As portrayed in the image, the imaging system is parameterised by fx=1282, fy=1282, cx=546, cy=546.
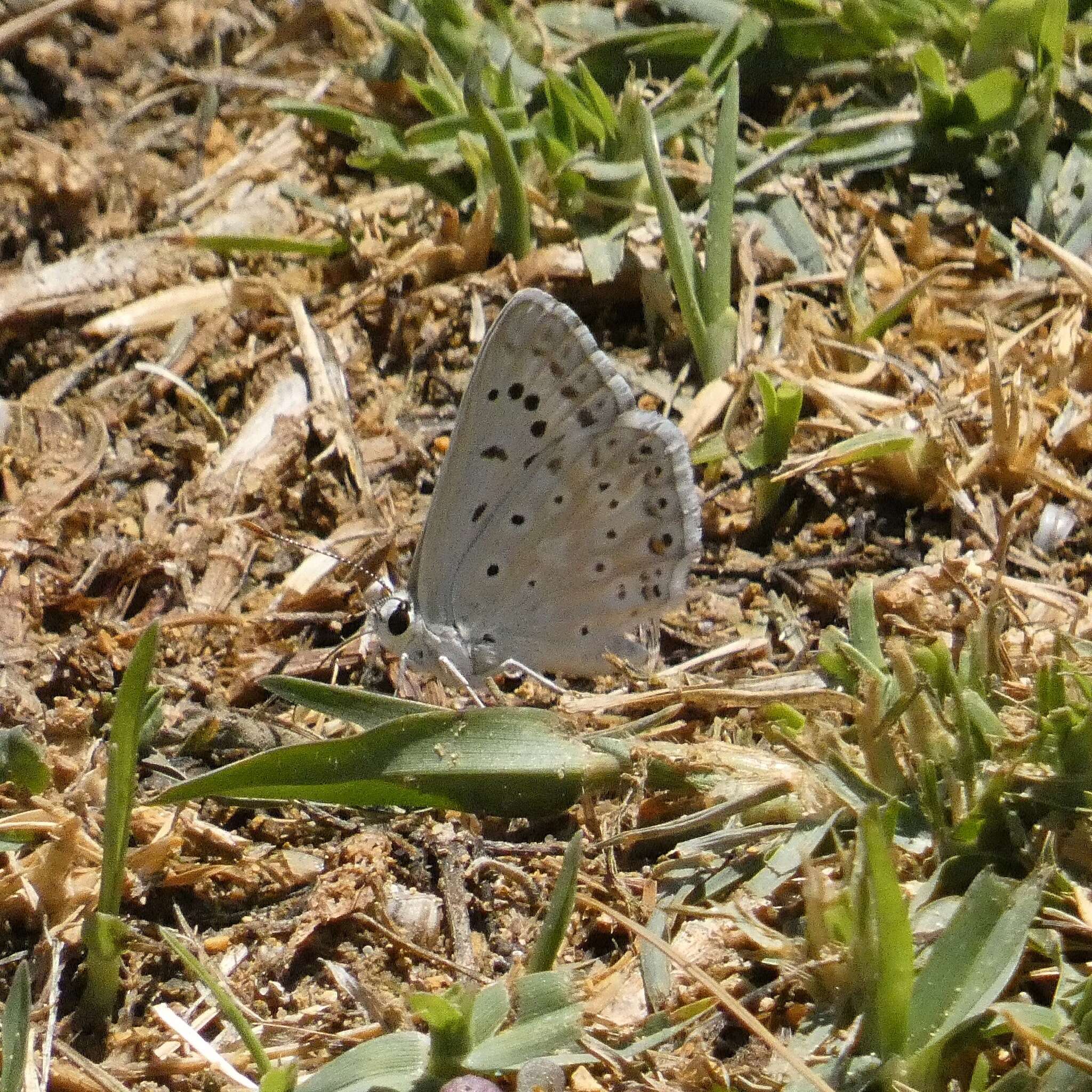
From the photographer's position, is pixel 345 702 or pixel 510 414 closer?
pixel 345 702

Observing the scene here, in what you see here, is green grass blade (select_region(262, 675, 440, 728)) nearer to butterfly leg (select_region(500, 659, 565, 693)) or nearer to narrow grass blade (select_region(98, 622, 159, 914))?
narrow grass blade (select_region(98, 622, 159, 914))

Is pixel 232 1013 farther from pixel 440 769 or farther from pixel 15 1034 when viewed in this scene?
pixel 440 769

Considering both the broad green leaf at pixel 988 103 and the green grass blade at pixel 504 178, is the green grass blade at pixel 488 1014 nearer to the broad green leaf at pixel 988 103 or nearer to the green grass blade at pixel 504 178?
the green grass blade at pixel 504 178

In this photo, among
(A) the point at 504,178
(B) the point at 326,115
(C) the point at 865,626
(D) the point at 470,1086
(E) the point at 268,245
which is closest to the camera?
(D) the point at 470,1086

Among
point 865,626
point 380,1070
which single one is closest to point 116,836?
point 380,1070

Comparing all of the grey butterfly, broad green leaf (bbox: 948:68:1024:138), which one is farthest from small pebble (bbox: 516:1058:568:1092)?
broad green leaf (bbox: 948:68:1024:138)

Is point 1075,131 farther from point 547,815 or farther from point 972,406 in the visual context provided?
point 547,815

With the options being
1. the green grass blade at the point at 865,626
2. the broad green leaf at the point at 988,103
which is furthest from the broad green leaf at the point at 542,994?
the broad green leaf at the point at 988,103

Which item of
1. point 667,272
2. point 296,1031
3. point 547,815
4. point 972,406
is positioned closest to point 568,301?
point 667,272
